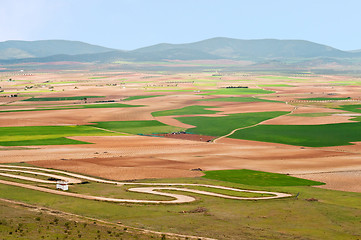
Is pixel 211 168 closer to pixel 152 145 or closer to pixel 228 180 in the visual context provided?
pixel 228 180

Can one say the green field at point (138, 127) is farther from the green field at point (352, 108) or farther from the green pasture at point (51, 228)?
the green pasture at point (51, 228)

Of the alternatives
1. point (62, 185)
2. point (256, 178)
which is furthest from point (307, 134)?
point (62, 185)

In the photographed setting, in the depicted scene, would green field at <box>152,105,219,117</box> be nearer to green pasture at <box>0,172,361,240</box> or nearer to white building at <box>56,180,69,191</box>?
white building at <box>56,180,69,191</box>

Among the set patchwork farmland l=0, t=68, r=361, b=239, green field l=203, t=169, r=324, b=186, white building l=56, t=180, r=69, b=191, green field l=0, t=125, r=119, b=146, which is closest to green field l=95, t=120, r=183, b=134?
patchwork farmland l=0, t=68, r=361, b=239

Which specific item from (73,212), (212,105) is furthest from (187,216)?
(212,105)

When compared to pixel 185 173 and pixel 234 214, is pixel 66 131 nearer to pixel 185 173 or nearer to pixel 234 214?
pixel 185 173

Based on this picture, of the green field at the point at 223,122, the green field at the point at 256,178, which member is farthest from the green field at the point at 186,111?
the green field at the point at 256,178
